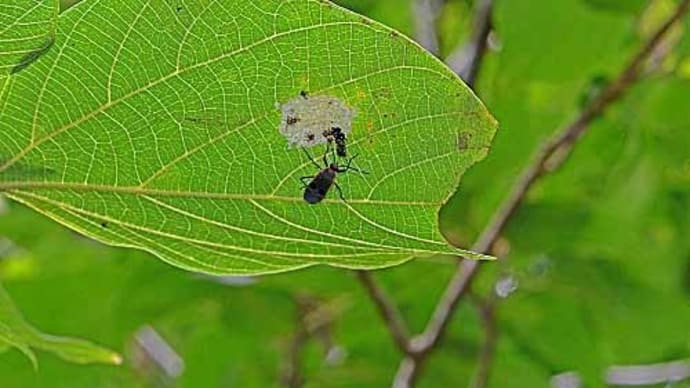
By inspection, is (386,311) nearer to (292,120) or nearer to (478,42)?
(478,42)

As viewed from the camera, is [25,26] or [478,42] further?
[478,42]

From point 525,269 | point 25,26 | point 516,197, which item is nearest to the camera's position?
point 25,26

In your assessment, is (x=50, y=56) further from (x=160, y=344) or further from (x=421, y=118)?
(x=160, y=344)

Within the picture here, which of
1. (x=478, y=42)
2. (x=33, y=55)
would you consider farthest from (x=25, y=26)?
(x=478, y=42)

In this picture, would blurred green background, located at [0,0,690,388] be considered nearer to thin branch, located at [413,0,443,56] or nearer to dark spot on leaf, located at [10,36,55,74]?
thin branch, located at [413,0,443,56]


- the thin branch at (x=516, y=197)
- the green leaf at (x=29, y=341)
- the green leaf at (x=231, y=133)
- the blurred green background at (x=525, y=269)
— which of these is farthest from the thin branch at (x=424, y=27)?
the green leaf at (x=231, y=133)

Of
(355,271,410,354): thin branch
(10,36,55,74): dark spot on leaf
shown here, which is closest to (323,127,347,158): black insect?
(10,36,55,74): dark spot on leaf

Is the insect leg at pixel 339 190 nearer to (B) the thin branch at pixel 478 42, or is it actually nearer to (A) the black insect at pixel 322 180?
(A) the black insect at pixel 322 180
